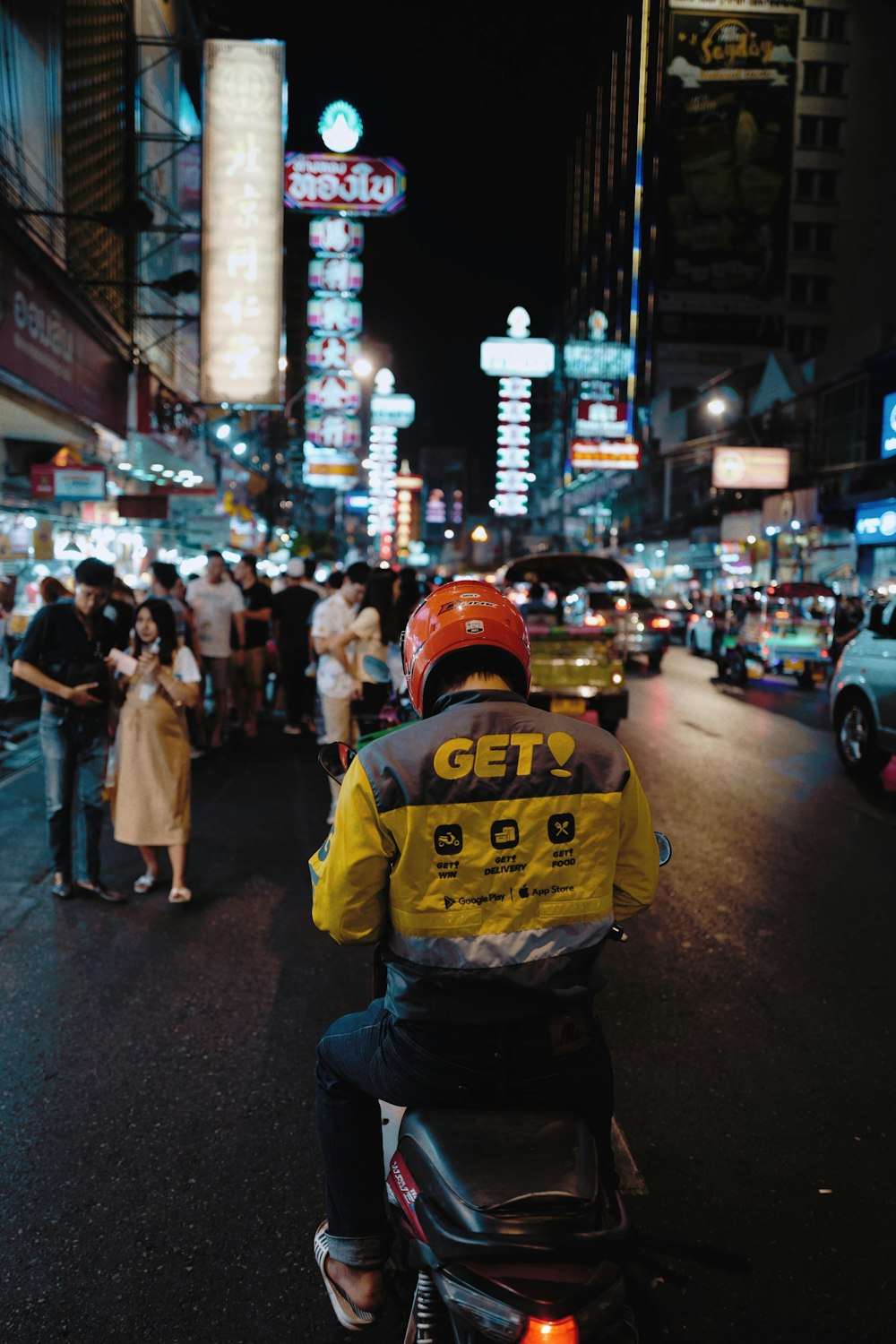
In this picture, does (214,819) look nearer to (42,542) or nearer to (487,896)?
(487,896)

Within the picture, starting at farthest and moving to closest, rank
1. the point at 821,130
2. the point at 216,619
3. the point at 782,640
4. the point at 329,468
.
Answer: the point at 821,130 → the point at 329,468 → the point at 782,640 → the point at 216,619

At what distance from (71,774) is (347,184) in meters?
19.4

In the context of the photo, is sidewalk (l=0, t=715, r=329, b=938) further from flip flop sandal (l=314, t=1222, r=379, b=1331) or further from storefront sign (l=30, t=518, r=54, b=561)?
storefront sign (l=30, t=518, r=54, b=561)

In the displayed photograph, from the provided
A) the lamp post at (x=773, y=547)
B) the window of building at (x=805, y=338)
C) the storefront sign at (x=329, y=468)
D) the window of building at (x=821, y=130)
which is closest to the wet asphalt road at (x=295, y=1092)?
the storefront sign at (x=329, y=468)

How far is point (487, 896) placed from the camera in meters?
1.87

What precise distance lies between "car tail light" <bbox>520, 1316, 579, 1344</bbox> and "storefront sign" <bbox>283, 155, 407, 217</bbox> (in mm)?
22412

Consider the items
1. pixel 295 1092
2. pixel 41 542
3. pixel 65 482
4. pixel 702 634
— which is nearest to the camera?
pixel 295 1092

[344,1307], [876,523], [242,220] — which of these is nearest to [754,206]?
[876,523]

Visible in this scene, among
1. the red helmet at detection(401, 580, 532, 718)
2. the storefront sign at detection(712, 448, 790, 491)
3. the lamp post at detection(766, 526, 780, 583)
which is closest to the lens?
the red helmet at detection(401, 580, 532, 718)

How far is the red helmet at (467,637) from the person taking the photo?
2152mm

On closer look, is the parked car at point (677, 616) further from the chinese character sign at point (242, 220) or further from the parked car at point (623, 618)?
the chinese character sign at point (242, 220)

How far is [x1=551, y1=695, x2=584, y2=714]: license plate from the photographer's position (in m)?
9.55

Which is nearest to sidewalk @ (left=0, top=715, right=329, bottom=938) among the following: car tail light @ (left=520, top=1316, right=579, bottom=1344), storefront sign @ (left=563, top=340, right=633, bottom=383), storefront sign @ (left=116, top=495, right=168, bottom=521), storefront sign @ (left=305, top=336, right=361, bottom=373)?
car tail light @ (left=520, top=1316, right=579, bottom=1344)

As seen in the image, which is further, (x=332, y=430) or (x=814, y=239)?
(x=814, y=239)
